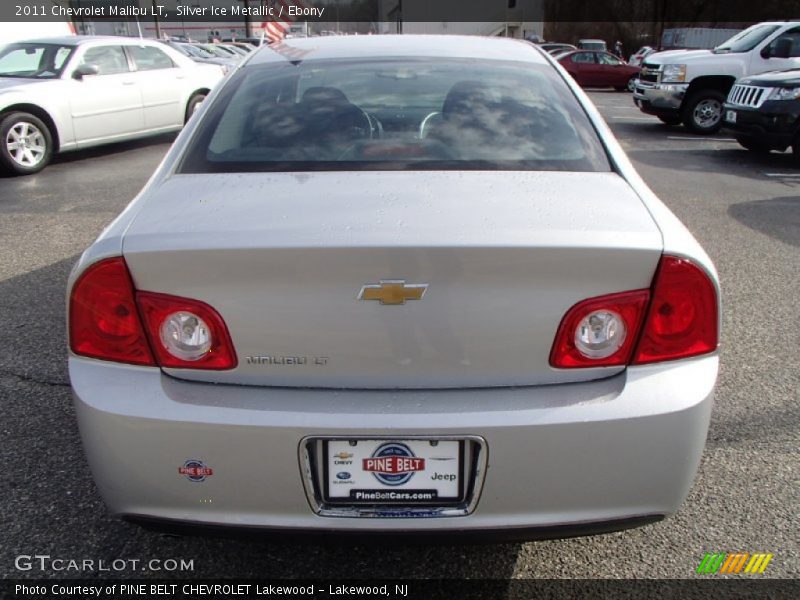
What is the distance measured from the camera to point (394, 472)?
1.65 meters

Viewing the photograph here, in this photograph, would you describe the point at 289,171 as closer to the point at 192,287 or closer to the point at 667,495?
the point at 192,287

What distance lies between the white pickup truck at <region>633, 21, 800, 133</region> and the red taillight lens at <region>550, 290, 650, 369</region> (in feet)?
37.3

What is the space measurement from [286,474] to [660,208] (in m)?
1.24

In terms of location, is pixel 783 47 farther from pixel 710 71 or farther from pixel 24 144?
pixel 24 144

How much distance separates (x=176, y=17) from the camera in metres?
56.7

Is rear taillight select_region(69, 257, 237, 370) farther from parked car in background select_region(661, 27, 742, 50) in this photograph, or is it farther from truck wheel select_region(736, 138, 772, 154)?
parked car in background select_region(661, 27, 742, 50)

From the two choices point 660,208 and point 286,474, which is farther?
point 660,208

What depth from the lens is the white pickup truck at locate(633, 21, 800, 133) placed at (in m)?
11.1

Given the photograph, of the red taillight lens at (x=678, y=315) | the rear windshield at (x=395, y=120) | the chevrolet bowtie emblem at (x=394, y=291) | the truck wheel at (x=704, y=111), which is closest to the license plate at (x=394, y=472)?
the chevrolet bowtie emblem at (x=394, y=291)

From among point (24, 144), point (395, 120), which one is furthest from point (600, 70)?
point (395, 120)

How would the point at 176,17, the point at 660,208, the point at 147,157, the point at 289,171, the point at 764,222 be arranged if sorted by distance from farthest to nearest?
1. the point at 176,17
2. the point at 147,157
3. the point at 764,222
4. the point at 289,171
5. the point at 660,208

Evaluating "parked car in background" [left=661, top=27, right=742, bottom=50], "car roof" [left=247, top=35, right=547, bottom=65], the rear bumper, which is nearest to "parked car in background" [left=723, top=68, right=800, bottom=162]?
"car roof" [left=247, top=35, right=547, bottom=65]

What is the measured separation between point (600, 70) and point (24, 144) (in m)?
20.7

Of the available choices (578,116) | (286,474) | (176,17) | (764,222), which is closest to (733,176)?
(764,222)
